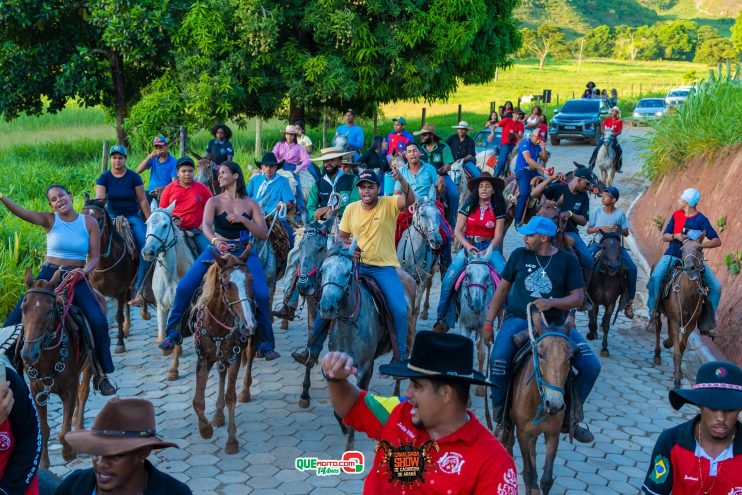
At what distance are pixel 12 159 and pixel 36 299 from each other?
1828 centimetres

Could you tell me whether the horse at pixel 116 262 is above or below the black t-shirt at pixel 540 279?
below

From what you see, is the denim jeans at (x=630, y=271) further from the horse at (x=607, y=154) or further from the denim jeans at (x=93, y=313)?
the horse at (x=607, y=154)

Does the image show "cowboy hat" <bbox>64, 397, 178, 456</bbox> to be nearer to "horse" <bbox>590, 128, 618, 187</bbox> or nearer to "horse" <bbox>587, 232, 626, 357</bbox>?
"horse" <bbox>587, 232, 626, 357</bbox>

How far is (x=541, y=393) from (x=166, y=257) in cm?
626

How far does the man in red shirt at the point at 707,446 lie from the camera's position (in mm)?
4934

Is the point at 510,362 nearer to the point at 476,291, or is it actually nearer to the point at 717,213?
the point at 476,291

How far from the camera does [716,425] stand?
16.2 ft

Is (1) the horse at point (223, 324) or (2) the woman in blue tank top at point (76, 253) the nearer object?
(1) the horse at point (223, 324)

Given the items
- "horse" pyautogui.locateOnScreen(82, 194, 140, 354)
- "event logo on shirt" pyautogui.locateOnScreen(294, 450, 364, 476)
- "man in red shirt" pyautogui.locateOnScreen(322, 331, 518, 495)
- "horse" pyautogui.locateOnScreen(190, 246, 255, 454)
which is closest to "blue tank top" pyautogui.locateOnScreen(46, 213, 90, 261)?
"horse" pyautogui.locateOnScreen(190, 246, 255, 454)

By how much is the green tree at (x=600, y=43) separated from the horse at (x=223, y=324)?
465 feet

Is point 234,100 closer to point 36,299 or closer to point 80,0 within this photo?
point 80,0

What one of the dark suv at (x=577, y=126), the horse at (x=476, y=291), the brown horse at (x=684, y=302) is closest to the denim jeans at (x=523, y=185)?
the brown horse at (x=684, y=302)

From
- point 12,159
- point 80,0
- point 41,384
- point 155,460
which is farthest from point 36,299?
point 80,0

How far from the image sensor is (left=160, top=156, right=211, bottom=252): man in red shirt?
1191cm
